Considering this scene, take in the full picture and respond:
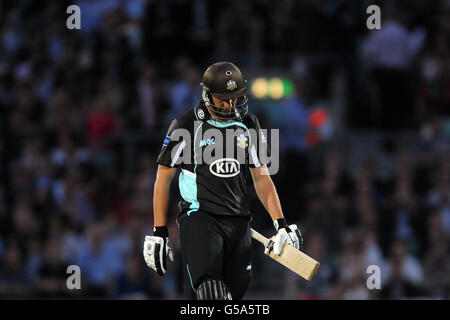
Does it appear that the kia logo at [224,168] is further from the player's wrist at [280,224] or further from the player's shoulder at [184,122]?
the player's wrist at [280,224]

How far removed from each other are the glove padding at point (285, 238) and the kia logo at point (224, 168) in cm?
58

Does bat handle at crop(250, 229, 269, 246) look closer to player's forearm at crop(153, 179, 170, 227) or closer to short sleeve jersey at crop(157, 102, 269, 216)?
short sleeve jersey at crop(157, 102, 269, 216)

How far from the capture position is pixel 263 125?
522 inches

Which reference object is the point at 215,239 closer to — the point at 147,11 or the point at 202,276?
the point at 202,276

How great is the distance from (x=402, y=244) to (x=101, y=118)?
477cm

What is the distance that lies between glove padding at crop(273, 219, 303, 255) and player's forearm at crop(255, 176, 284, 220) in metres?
0.07

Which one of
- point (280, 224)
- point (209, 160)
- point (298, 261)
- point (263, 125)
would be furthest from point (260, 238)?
point (263, 125)

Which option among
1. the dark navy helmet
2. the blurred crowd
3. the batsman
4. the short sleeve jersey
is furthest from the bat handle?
the blurred crowd

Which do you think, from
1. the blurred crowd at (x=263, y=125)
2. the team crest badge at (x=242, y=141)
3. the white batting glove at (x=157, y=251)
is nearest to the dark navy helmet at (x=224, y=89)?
the team crest badge at (x=242, y=141)

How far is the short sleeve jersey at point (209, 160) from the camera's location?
25.5 ft

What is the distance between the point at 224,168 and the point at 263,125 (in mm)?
5543

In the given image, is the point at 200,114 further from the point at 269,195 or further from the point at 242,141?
the point at 269,195

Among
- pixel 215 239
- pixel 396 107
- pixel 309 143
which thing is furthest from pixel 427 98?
pixel 215 239

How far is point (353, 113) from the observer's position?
14.8 m
